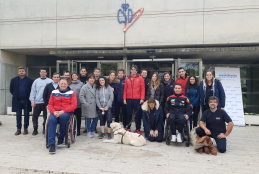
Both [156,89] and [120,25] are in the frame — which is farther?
[120,25]

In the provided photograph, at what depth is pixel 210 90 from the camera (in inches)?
189

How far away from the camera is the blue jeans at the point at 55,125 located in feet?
12.6

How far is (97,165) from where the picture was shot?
3.15 m

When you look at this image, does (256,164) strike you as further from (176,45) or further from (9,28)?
(9,28)

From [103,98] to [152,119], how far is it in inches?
54.8

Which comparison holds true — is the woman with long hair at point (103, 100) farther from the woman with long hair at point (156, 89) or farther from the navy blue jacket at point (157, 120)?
the woman with long hair at point (156, 89)

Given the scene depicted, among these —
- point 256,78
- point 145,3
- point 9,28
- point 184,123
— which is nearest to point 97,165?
point 184,123

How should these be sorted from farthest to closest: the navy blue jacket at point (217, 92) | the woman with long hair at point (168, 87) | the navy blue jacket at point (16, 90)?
the woman with long hair at point (168, 87)
the navy blue jacket at point (16, 90)
the navy blue jacket at point (217, 92)

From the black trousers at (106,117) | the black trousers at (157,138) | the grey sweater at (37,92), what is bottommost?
the black trousers at (157,138)

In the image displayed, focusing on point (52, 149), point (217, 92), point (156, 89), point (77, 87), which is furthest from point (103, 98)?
point (217, 92)

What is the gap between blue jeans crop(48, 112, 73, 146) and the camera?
12.6ft

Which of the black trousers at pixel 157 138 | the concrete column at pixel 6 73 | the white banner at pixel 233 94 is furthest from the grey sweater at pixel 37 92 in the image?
the white banner at pixel 233 94

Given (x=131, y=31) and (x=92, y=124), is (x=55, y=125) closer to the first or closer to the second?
(x=92, y=124)

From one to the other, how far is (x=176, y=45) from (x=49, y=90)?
5.01 metres
